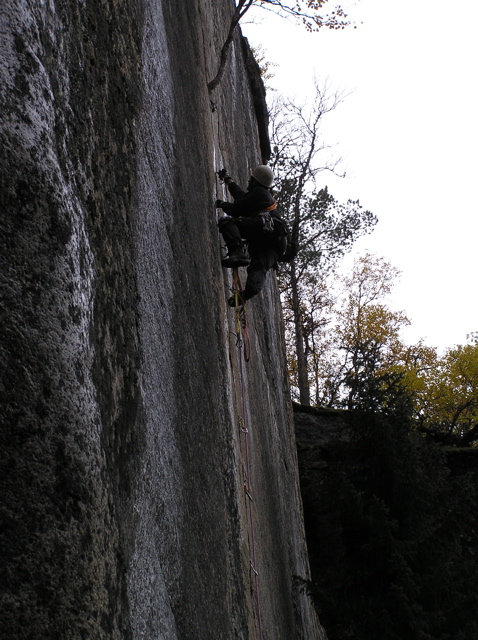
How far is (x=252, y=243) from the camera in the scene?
6.62 m

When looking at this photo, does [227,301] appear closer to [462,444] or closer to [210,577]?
[210,577]

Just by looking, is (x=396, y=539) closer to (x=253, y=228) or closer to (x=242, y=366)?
(x=242, y=366)

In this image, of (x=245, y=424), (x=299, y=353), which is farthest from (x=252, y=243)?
(x=299, y=353)

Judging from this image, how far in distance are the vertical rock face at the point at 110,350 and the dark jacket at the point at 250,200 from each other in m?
1.35

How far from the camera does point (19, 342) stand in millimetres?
1602

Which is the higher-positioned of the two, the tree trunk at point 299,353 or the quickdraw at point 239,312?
the tree trunk at point 299,353

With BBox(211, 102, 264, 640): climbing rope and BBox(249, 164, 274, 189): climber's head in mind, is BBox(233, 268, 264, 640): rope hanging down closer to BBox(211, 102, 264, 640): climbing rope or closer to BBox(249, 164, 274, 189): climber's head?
BBox(211, 102, 264, 640): climbing rope

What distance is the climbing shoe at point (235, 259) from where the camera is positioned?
5.71 metres

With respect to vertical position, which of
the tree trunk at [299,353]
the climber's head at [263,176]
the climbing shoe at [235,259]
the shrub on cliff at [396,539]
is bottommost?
the shrub on cliff at [396,539]

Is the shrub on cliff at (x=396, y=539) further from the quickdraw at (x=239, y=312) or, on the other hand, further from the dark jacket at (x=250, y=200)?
the dark jacket at (x=250, y=200)

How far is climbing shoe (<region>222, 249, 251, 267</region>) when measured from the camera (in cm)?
571

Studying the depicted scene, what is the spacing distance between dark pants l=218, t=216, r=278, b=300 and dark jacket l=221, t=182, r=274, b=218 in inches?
2.4

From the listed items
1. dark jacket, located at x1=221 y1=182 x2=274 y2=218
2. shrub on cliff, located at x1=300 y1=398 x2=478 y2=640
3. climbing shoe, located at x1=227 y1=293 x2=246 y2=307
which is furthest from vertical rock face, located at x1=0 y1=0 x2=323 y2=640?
shrub on cliff, located at x1=300 y1=398 x2=478 y2=640

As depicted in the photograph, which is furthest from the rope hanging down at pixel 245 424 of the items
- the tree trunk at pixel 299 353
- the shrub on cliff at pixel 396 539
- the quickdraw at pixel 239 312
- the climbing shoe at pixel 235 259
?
the tree trunk at pixel 299 353
